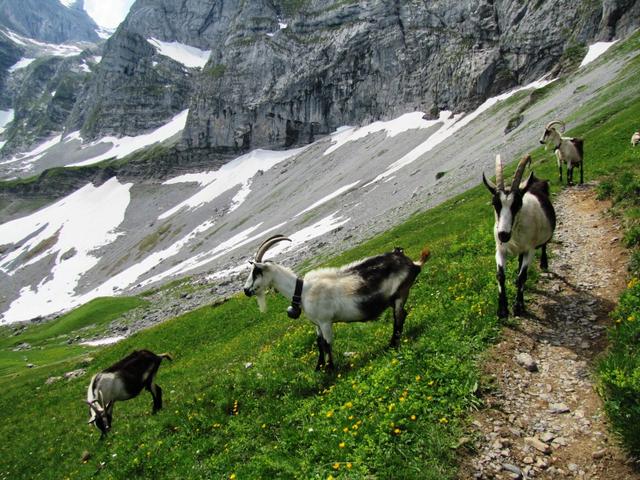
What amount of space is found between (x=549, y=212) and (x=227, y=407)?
969 cm

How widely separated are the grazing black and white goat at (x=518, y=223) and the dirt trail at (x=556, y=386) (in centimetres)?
90

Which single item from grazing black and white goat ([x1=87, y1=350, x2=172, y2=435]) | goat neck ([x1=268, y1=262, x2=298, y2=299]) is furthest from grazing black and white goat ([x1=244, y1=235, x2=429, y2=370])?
grazing black and white goat ([x1=87, y1=350, x2=172, y2=435])

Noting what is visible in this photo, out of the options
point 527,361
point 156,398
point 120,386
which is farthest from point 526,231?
point 120,386

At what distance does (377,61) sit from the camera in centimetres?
15325

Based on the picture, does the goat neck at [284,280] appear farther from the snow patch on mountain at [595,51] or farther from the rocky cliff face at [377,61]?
the rocky cliff face at [377,61]

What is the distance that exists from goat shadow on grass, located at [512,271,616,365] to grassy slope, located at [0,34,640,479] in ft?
3.48

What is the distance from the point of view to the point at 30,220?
7264 inches

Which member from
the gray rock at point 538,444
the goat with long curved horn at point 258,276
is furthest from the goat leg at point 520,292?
the goat with long curved horn at point 258,276

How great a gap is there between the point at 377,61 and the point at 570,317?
6254 inches

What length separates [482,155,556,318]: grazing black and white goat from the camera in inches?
367

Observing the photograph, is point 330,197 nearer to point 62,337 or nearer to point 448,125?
point 448,125

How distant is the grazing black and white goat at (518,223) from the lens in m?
9.31

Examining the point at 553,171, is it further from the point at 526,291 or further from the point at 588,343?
the point at 588,343

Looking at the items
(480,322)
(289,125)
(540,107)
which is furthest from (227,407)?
(289,125)
